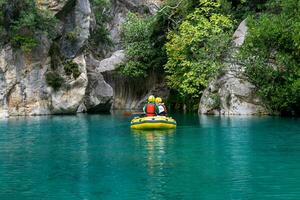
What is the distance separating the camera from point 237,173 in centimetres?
1443

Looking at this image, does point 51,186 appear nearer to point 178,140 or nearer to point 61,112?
point 178,140

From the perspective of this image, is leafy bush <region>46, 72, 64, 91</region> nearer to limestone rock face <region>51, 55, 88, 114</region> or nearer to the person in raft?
limestone rock face <region>51, 55, 88, 114</region>

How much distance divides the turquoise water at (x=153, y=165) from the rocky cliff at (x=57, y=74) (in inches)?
650

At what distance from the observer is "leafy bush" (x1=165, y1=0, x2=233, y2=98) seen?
39.4 m

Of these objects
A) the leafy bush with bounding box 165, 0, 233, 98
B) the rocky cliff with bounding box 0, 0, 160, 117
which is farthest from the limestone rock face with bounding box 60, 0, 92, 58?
the leafy bush with bounding box 165, 0, 233, 98

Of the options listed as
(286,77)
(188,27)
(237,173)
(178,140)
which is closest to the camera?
(237,173)

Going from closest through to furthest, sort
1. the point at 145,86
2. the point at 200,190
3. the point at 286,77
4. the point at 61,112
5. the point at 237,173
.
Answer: the point at 200,190, the point at 237,173, the point at 286,77, the point at 61,112, the point at 145,86

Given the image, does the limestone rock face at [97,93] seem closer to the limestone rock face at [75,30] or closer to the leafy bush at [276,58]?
the limestone rock face at [75,30]

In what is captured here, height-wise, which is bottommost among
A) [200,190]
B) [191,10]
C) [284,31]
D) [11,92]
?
[200,190]

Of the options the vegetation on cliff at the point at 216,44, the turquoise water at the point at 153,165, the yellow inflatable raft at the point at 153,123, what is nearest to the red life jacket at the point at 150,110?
the yellow inflatable raft at the point at 153,123

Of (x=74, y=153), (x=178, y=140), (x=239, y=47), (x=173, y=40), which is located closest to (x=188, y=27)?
(x=173, y=40)

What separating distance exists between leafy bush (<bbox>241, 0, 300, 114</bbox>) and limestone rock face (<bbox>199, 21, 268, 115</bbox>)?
84cm

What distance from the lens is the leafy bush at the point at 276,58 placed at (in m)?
34.2

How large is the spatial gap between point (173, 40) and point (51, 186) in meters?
31.0
